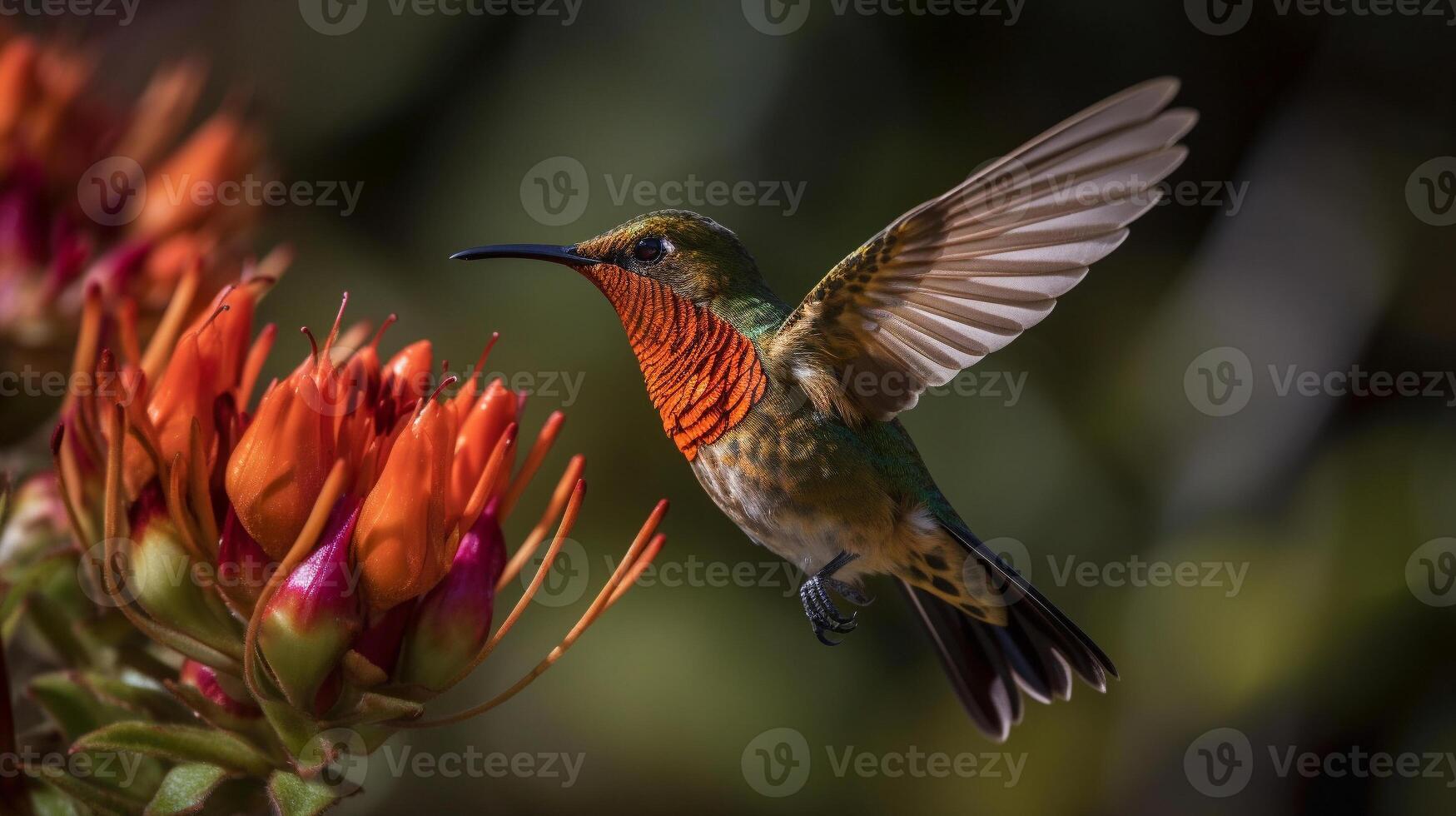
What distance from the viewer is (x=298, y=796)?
2.61ft

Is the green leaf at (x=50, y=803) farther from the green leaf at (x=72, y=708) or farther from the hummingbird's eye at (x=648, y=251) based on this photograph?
the hummingbird's eye at (x=648, y=251)

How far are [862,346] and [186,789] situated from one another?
0.61 metres

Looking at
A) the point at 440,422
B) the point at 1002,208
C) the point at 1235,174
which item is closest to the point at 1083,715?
the point at 1235,174

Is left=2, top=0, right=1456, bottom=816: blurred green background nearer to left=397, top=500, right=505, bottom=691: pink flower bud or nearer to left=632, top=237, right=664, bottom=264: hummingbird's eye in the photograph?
left=632, top=237, right=664, bottom=264: hummingbird's eye

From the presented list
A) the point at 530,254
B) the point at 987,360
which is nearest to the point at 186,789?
the point at 530,254

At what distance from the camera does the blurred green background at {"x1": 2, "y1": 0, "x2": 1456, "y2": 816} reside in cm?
210

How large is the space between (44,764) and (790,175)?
1844 mm

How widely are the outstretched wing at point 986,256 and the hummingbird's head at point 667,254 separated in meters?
0.08

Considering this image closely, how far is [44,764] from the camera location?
0.82m

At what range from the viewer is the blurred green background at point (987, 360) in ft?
6.89

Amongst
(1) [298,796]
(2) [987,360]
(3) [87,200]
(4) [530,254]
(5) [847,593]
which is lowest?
(2) [987,360]

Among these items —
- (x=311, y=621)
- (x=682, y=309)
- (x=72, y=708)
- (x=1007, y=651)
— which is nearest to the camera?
(x=311, y=621)

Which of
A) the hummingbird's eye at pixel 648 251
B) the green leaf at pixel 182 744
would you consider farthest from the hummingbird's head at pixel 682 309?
the green leaf at pixel 182 744

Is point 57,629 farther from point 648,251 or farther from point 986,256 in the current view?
point 986,256
